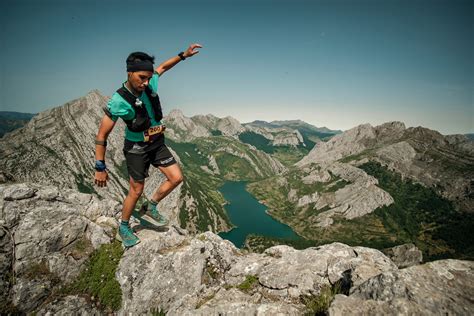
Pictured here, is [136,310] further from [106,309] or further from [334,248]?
[334,248]

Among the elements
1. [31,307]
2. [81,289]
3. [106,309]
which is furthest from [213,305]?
[31,307]

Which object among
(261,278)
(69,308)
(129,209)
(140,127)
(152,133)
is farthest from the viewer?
(261,278)

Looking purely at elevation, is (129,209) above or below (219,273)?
above

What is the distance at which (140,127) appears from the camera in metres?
8.53

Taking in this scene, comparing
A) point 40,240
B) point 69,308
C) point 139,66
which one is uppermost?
point 139,66

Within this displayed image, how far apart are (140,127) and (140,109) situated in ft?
2.06

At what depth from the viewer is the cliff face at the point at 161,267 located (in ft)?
30.9

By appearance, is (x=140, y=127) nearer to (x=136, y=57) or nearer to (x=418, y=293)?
(x=136, y=57)

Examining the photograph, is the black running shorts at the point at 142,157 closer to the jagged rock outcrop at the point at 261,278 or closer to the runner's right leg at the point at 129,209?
the runner's right leg at the point at 129,209

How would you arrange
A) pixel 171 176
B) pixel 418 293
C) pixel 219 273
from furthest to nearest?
pixel 219 273
pixel 171 176
pixel 418 293

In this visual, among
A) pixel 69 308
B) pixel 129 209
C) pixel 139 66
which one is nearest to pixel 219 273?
pixel 129 209

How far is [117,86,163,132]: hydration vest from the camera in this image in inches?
312

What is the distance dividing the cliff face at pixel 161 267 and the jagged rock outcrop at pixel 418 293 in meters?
0.17

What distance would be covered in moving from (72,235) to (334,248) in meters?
13.2
